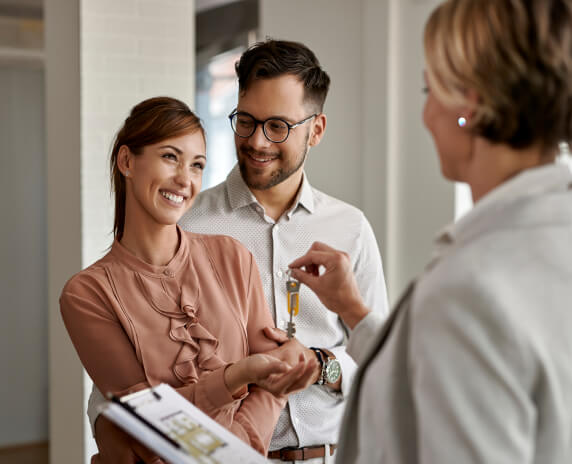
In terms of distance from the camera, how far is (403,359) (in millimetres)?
930

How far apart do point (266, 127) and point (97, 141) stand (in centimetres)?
167

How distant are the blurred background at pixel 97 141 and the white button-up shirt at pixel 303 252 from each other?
4.94 ft

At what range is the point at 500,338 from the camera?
2.66ft

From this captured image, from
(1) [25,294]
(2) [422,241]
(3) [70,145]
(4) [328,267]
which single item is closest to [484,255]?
(4) [328,267]

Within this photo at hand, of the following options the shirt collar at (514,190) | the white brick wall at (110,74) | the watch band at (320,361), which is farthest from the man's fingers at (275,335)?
the white brick wall at (110,74)

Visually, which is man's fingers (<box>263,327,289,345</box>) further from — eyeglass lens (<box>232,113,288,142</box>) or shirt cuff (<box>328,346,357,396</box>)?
eyeglass lens (<box>232,113,288,142</box>)

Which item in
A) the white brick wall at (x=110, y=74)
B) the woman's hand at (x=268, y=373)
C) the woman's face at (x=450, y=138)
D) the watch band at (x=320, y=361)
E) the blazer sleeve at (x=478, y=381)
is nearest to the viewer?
the blazer sleeve at (x=478, y=381)

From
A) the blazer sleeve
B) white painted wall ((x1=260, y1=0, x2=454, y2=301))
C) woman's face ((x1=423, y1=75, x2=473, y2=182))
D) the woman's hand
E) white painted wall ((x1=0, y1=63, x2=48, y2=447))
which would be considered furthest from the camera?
white painted wall ((x1=0, y1=63, x2=48, y2=447))

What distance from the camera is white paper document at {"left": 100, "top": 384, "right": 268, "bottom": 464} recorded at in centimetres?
110

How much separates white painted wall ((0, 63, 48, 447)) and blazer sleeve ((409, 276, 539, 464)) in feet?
12.7

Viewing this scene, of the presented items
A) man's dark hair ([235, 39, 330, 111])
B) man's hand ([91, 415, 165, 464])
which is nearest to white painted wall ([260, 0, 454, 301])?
man's dark hair ([235, 39, 330, 111])

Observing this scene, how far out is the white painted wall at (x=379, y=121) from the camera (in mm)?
4043

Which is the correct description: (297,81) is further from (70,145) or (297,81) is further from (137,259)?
(70,145)

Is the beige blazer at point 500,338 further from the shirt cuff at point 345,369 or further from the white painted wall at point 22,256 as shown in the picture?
the white painted wall at point 22,256
